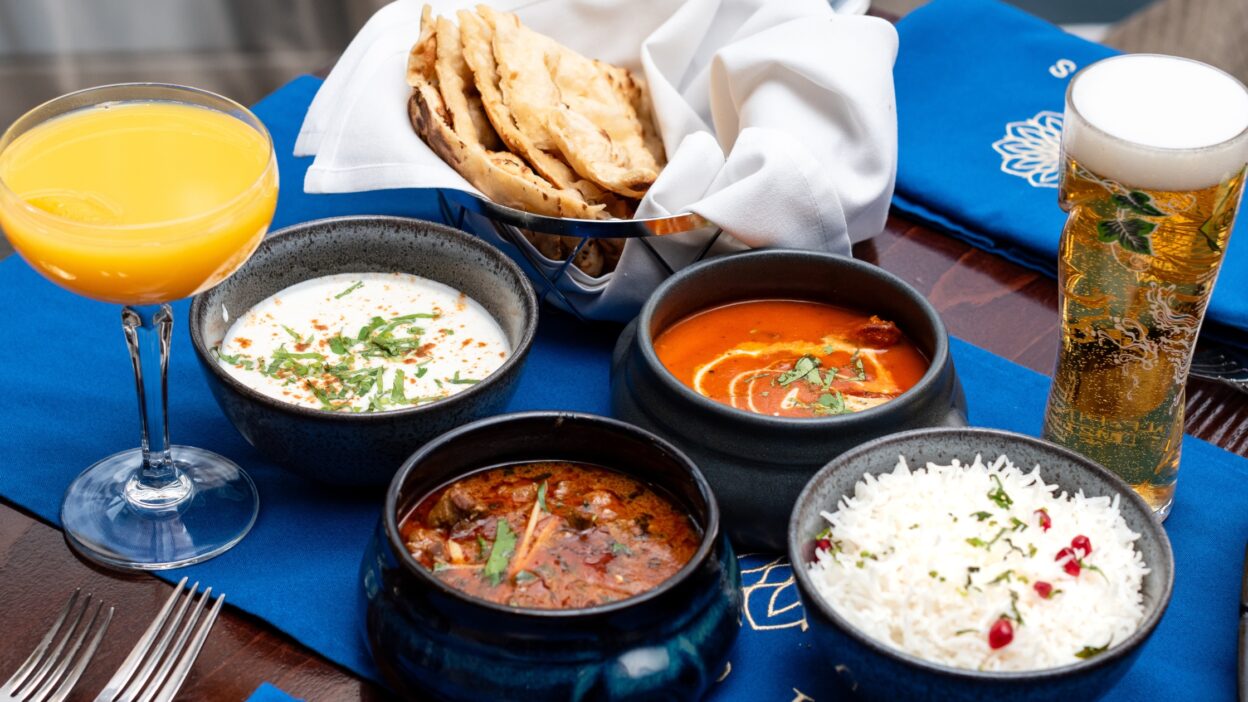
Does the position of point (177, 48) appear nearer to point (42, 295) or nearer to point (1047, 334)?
point (42, 295)

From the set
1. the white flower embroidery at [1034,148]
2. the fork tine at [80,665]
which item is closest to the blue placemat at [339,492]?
the fork tine at [80,665]

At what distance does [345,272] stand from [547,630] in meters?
0.87

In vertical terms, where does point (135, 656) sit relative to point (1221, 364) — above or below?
above

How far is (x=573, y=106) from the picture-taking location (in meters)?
2.13

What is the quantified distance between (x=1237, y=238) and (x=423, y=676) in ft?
5.14

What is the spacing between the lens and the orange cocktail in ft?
5.15

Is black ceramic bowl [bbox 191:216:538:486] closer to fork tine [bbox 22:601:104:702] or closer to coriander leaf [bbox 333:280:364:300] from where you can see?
coriander leaf [bbox 333:280:364:300]

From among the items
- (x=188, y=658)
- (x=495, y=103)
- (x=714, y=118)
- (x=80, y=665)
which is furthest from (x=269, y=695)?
(x=714, y=118)

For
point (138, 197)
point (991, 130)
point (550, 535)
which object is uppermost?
point (138, 197)

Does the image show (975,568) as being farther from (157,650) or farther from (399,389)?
(157,650)

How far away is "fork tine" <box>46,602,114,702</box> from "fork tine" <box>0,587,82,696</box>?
3cm

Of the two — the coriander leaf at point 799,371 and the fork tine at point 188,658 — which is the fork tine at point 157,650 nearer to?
the fork tine at point 188,658

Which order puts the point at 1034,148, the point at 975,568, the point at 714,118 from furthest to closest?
the point at 1034,148
the point at 714,118
the point at 975,568

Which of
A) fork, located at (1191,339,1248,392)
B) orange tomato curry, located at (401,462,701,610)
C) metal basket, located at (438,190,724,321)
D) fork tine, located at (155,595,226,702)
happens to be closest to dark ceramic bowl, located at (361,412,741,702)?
orange tomato curry, located at (401,462,701,610)
